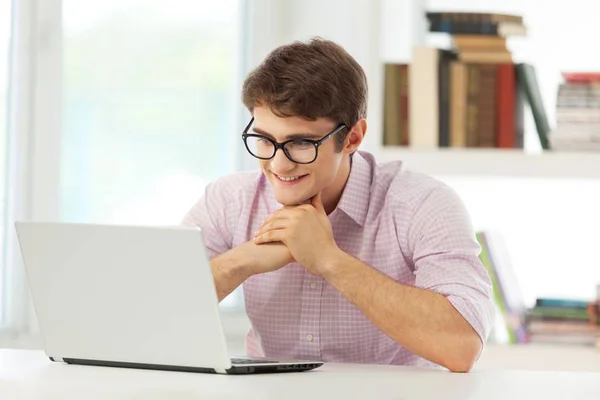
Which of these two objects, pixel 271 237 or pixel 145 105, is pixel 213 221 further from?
pixel 145 105

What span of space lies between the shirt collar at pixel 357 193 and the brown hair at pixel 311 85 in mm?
111

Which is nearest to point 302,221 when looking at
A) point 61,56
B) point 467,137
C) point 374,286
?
point 374,286

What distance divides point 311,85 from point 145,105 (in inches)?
47.3

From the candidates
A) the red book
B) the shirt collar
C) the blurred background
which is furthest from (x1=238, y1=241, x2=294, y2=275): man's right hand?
the red book

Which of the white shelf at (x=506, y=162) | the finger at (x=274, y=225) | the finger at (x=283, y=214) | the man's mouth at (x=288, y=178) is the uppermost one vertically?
the white shelf at (x=506, y=162)

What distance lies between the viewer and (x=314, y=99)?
202cm

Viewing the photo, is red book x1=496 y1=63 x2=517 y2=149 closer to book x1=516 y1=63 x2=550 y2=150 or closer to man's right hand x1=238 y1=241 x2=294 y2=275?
book x1=516 y1=63 x2=550 y2=150

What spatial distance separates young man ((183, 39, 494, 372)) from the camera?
1896 millimetres

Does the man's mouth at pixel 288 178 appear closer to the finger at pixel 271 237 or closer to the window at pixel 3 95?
the finger at pixel 271 237

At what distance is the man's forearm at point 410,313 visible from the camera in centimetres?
184

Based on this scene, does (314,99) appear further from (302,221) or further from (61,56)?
(61,56)

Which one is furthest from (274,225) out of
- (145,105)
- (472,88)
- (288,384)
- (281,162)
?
(145,105)

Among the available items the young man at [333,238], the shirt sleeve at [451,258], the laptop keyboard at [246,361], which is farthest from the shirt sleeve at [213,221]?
the laptop keyboard at [246,361]

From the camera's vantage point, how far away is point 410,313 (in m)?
1.87
